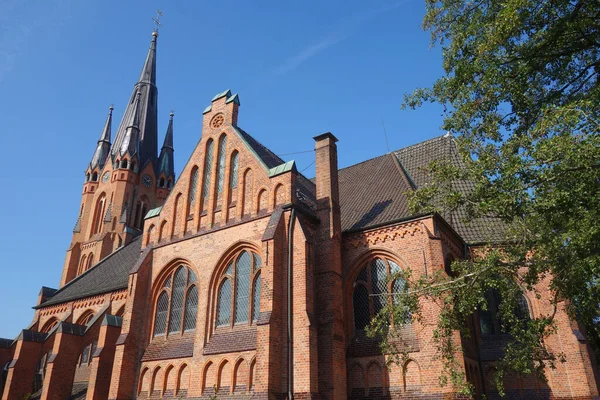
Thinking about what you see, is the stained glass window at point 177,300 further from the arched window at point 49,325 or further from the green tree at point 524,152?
the arched window at point 49,325

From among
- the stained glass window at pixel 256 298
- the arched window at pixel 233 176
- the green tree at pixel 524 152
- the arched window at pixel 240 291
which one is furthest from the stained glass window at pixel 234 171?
the green tree at pixel 524 152

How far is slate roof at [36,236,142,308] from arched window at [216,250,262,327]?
7871mm

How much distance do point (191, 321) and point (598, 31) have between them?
14.4 metres

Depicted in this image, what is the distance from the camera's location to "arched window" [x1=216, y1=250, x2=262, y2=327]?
15.7 m

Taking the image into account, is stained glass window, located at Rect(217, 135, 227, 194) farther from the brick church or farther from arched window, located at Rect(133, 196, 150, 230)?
arched window, located at Rect(133, 196, 150, 230)

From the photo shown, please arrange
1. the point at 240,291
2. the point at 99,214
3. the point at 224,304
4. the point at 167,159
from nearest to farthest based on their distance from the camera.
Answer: the point at 240,291, the point at 224,304, the point at 99,214, the point at 167,159

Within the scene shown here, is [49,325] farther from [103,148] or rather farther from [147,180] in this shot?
[103,148]

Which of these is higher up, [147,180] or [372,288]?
[147,180]

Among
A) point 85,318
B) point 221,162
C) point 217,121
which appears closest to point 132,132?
point 85,318

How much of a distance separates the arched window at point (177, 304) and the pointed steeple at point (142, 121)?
90.8 ft

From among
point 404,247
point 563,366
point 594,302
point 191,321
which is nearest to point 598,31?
point 594,302

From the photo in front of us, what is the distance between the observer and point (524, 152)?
9461 millimetres

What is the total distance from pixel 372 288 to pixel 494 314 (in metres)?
4.76

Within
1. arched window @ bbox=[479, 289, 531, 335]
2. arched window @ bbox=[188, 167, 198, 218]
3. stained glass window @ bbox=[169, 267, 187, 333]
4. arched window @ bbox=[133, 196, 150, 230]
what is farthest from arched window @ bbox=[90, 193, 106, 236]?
arched window @ bbox=[479, 289, 531, 335]
